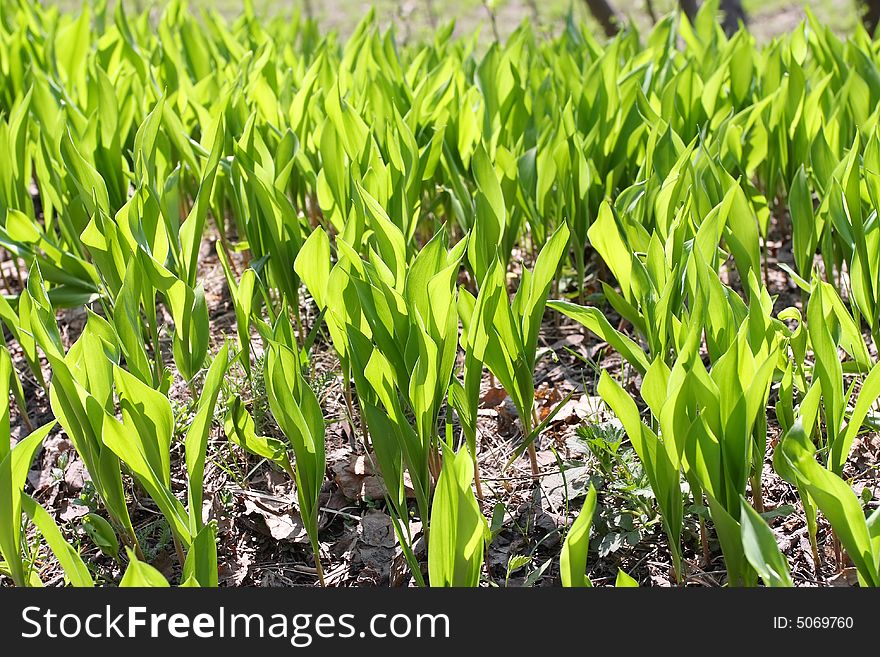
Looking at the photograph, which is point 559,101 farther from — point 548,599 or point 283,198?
point 548,599

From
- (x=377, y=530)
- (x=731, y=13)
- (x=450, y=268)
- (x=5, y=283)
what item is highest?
(x=731, y=13)

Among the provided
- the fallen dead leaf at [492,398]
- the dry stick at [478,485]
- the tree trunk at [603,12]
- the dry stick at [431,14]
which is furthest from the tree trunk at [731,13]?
the dry stick at [478,485]

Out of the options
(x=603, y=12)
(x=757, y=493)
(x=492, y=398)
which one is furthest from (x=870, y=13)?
(x=757, y=493)

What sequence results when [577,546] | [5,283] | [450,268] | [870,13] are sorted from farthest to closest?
[870,13]
[5,283]
[450,268]
[577,546]

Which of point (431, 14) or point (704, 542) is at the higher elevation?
point (431, 14)

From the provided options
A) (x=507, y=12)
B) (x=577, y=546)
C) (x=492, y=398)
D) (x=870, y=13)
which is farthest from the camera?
(x=507, y=12)

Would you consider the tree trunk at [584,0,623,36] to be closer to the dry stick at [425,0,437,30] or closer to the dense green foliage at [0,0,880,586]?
the dense green foliage at [0,0,880,586]

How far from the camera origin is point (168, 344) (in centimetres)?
204

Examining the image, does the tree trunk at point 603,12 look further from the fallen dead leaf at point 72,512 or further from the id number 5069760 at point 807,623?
the id number 5069760 at point 807,623

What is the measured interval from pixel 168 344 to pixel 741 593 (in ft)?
4.53

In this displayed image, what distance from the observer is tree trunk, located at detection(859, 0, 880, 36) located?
3387mm

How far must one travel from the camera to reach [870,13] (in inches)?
136

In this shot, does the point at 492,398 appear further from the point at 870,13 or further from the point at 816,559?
the point at 870,13

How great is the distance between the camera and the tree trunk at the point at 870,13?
339cm
